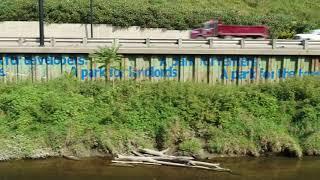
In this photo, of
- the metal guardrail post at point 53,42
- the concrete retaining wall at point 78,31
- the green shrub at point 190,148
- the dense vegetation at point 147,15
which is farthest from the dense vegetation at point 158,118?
the dense vegetation at point 147,15

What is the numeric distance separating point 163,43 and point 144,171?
9.11 meters

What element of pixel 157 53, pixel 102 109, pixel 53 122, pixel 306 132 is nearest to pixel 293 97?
pixel 306 132

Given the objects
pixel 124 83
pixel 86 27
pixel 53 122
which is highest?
pixel 86 27

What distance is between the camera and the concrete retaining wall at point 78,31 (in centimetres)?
4653

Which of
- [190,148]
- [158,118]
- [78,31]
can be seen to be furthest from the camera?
[78,31]

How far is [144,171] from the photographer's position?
21.9 m

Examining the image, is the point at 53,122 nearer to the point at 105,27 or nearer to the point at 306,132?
the point at 306,132

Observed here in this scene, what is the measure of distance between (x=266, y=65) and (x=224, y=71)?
2557 millimetres

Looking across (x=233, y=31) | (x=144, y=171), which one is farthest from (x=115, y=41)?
(x=233, y=31)

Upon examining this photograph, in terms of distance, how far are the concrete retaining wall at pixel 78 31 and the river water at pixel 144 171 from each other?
83.0 feet

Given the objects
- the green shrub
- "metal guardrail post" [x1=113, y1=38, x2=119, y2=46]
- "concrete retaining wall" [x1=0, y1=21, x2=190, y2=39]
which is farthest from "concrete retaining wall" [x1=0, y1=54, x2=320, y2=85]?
"concrete retaining wall" [x1=0, y1=21, x2=190, y2=39]

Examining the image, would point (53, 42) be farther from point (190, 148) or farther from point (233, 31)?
point (233, 31)

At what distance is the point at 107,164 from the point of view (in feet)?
74.9

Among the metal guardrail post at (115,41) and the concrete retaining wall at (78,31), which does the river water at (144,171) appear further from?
the concrete retaining wall at (78,31)
